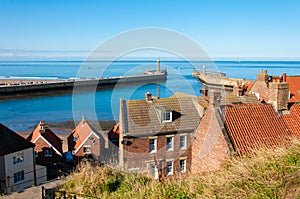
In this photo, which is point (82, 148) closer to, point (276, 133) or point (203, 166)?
point (203, 166)

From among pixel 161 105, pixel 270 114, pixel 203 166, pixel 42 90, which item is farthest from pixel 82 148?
pixel 42 90

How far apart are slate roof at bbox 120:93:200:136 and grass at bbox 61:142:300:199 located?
944cm

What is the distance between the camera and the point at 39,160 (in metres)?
25.4

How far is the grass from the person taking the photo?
6117mm

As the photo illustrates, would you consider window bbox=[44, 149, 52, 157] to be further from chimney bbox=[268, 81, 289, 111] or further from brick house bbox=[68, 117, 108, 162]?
chimney bbox=[268, 81, 289, 111]

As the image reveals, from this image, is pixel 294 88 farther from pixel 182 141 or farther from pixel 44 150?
pixel 44 150

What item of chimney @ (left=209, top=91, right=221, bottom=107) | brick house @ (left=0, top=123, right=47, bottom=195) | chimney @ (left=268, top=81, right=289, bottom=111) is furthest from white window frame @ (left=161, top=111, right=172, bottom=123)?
brick house @ (left=0, top=123, right=47, bottom=195)

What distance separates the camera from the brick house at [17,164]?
20.5m

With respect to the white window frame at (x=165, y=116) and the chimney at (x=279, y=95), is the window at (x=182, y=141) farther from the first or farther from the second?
the chimney at (x=279, y=95)

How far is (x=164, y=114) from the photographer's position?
2030 centimetres

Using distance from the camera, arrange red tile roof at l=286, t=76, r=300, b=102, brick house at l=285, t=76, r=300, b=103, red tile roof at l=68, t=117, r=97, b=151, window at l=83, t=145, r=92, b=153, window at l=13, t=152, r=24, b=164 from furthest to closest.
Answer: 1. red tile roof at l=286, t=76, r=300, b=102
2. brick house at l=285, t=76, r=300, b=103
3. red tile roof at l=68, t=117, r=97, b=151
4. window at l=83, t=145, r=92, b=153
5. window at l=13, t=152, r=24, b=164

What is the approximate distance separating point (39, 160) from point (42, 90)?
67419mm

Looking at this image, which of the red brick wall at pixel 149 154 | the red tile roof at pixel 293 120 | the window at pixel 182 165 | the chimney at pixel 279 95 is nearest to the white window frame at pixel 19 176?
the red brick wall at pixel 149 154

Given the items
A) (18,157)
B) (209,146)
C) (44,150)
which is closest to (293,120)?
(209,146)
